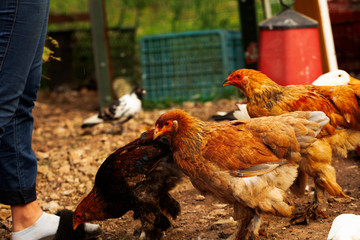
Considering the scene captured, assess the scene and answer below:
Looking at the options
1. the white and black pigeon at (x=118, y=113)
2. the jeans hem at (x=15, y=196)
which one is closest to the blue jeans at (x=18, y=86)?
the jeans hem at (x=15, y=196)

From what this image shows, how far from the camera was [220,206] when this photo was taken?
361 cm

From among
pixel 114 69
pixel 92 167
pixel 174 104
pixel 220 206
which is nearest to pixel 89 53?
pixel 114 69

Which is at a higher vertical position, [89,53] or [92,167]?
[89,53]

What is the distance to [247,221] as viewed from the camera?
289 centimetres

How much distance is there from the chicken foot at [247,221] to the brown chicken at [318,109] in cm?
55

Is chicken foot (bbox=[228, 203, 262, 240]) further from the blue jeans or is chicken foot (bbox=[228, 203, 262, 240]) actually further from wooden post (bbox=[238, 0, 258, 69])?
wooden post (bbox=[238, 0, 258, 69])

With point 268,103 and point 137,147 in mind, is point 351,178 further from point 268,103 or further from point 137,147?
point 137,147

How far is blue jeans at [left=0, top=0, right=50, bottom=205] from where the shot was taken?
2.29 metres

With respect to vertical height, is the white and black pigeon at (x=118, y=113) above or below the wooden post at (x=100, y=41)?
below

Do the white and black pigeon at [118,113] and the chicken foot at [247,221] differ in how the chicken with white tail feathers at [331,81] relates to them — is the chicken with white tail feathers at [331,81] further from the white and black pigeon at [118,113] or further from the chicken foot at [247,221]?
the white and black pigeon at [118,113]

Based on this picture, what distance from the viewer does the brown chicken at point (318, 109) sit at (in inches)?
126

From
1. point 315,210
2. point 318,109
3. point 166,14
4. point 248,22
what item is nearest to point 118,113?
point 248,22

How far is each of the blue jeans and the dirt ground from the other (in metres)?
0.69

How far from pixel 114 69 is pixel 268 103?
4644mm
